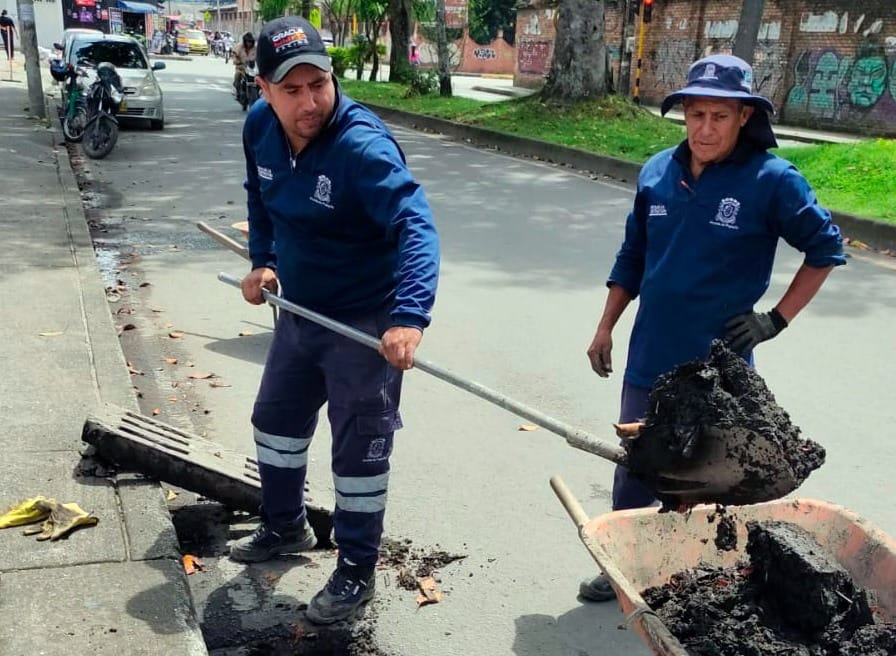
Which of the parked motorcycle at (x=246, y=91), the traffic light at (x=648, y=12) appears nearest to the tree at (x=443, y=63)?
the traffic light at (x=648, y=12)

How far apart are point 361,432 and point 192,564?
950 mm

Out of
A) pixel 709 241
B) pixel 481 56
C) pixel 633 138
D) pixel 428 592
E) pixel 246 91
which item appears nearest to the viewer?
pixel 709 241

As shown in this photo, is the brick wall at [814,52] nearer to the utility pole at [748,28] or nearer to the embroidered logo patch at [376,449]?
the utility pole at [748,28]

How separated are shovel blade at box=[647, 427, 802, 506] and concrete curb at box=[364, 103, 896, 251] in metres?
7.53

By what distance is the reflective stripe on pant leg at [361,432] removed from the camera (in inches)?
123

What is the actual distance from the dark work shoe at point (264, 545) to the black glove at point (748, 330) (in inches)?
67.1

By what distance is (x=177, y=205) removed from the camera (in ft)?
34.8

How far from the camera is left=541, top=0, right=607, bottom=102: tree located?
17859 millimetres

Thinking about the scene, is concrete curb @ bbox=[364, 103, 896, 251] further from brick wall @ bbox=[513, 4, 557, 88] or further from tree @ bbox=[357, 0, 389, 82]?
brick wall @ bbox=[513, 4, 557, 88]

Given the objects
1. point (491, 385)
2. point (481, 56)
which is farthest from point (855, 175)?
point (481, 56)

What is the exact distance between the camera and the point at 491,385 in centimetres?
558

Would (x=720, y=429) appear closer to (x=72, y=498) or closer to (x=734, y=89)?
(x=734, y=89)

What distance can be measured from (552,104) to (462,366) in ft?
44.2

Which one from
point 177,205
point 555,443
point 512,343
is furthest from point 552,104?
point 555,443
